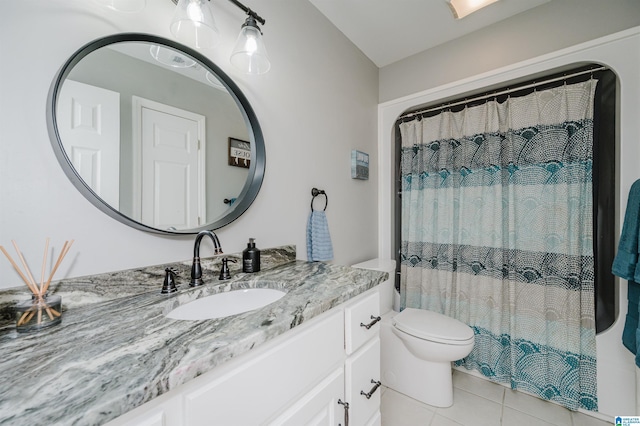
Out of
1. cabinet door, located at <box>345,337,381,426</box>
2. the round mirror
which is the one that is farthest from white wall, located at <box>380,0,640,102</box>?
cabinet door, located at <box>345,337,381,426</box>

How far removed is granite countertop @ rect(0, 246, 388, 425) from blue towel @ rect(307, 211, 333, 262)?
494 millimetres

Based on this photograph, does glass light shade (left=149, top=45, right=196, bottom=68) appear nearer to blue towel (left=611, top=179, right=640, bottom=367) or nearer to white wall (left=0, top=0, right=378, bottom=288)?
white wall (left=0, top=0, right=378, bottom=288)

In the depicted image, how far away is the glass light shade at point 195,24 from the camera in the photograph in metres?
0.94

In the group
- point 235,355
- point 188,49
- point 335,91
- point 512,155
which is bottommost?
point 235,355

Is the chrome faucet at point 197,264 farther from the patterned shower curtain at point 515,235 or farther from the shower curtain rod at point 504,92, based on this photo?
the shower curtain rod at point 504,92

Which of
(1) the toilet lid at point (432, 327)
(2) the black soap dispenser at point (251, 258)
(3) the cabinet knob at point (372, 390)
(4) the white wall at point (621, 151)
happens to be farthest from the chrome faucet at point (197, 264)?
(4) the white wall at point (621, 151)

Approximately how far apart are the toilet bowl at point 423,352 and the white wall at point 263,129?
588 millimetres

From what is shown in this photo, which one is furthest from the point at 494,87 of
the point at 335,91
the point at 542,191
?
the point at 335,91

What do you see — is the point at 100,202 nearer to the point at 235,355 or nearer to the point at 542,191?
the point at 235,355

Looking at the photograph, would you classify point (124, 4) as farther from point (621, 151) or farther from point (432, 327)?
point (621, 151)

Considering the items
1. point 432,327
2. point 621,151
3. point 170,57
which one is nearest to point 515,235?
point 621,151

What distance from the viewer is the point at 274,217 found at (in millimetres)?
1361

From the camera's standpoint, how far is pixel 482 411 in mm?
1529

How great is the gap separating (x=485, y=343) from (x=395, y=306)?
2.22 ft
